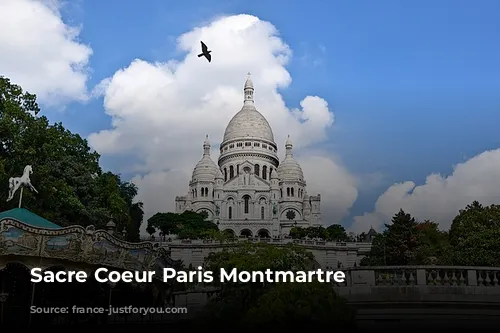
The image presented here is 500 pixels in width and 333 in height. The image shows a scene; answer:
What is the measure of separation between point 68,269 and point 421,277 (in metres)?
11.3

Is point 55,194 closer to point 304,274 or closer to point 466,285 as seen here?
point 304,274

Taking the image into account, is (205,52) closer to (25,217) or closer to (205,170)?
(25,217)

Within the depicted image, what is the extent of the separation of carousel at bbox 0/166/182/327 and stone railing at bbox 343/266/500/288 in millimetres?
7945

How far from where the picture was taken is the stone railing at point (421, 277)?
58.0ft

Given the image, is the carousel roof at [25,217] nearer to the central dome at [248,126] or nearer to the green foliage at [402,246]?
the green foliage at [402,246]

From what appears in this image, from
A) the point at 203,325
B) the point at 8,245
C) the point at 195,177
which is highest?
the point at 195,177

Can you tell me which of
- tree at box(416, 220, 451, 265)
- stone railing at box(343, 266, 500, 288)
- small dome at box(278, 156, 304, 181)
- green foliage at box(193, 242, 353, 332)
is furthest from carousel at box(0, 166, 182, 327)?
small dome at box(278, 156, 304, 181)

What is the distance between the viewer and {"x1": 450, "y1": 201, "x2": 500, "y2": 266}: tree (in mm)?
38031

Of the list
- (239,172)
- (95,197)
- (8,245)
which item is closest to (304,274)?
(8,245)

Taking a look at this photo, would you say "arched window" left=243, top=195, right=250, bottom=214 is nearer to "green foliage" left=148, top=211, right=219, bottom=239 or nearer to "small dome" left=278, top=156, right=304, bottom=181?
"small dome" left=278, top=156, right=304, bottom=181

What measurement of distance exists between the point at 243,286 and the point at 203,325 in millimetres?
1752

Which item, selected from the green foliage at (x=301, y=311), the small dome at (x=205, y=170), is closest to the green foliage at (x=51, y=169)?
the green foliage at (x=301, y=311)

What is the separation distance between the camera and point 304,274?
1734 centimetres

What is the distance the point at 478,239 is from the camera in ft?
135
